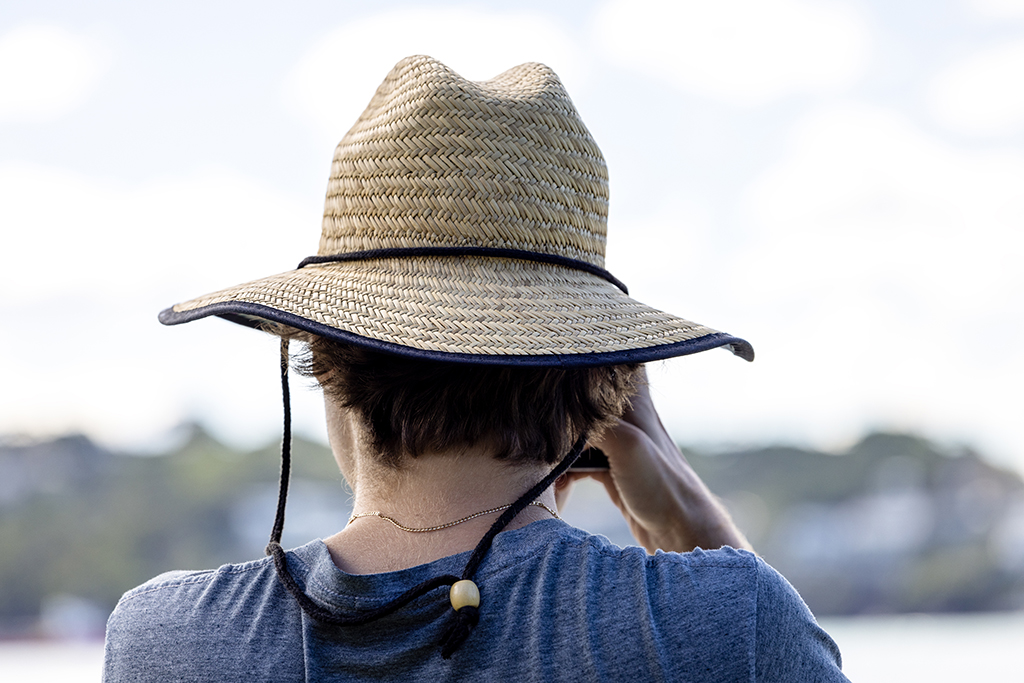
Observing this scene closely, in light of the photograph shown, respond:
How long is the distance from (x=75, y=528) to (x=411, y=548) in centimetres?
3920

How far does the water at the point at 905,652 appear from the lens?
63.0 ft

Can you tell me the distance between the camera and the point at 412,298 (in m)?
0.99

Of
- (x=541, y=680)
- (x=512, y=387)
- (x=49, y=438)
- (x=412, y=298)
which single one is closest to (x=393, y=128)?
(x=412, y=298)

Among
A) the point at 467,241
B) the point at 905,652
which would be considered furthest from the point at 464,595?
the point at 905,652

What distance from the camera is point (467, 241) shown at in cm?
104

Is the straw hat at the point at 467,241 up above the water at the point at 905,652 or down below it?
above

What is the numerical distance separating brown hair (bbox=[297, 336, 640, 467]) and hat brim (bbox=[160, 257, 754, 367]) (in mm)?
36

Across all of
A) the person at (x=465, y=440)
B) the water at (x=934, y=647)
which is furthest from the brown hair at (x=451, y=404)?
the water at (x=934, y=647)

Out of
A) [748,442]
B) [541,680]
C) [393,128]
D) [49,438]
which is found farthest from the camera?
[748,442]

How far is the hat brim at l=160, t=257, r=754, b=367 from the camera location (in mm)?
924

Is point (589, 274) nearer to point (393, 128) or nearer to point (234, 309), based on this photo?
point (393, 128)

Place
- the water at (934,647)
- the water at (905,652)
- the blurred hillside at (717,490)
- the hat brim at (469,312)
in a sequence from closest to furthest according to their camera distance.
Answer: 1. the hat brim at (469,312)
2. the water at (934,647)
3. the water at (905,652)
4. the blurred hillside at (717,490)

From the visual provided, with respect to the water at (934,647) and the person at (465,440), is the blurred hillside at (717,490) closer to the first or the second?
the water at (934,647)

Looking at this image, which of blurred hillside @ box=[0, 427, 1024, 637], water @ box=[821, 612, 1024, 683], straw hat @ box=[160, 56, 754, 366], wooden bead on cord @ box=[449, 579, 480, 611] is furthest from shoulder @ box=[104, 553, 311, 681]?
blurred hillside @ box=[0, 427, 1024, 637]
